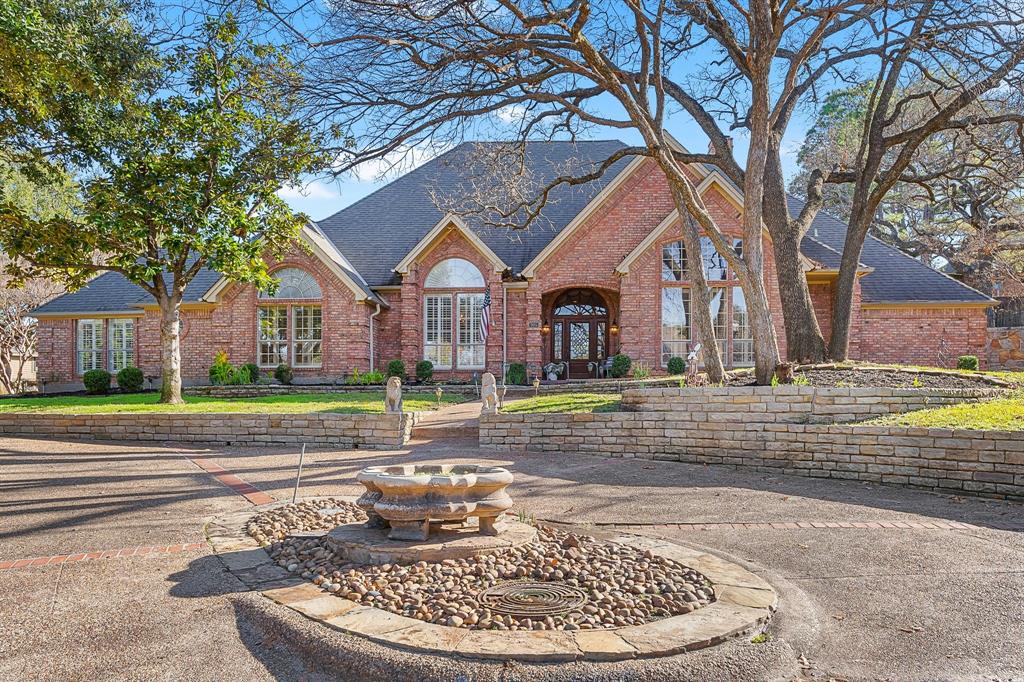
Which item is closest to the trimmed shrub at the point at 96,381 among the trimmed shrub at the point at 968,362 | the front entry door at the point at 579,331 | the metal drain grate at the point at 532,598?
the front entry door at the point at 579,331

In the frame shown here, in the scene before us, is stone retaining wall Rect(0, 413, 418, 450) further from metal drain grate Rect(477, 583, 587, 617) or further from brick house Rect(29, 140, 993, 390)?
brick house Rect(29, 140, 993, 390)

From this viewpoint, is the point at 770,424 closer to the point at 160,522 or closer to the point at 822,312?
the point at 160,522

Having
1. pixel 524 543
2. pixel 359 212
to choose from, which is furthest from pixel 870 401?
pixel 359 212

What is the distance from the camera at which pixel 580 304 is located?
22422mm

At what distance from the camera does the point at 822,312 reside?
2009 centimetres

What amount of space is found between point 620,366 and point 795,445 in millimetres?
9363

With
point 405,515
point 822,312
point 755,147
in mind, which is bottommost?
point 405,515

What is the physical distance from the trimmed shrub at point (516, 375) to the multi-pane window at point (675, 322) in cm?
414

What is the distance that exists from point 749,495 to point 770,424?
2451mm

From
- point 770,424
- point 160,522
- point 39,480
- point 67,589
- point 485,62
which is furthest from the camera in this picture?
point 485,62

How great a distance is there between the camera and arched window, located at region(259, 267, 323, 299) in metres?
21.1

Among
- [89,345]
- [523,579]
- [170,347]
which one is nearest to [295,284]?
[170,347]

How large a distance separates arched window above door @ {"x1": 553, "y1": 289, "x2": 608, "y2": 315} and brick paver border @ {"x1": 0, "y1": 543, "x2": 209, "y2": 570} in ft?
57.5

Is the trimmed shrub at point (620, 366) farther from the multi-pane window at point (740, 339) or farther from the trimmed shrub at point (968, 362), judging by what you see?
the trimmed shrub at point (968, 362)
